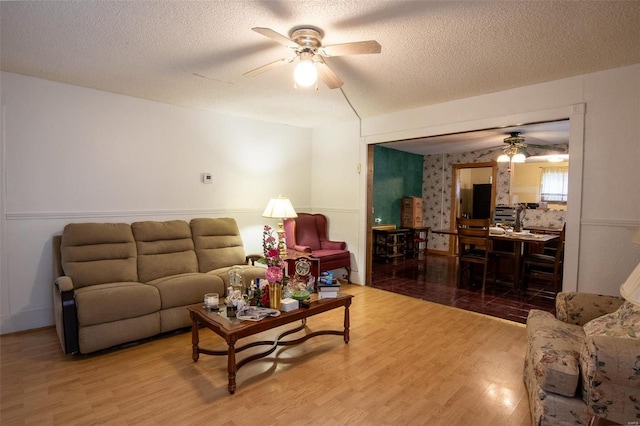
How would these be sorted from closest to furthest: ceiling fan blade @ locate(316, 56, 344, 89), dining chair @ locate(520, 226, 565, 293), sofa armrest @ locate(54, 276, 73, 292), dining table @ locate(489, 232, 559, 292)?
ceiling fan blade @ locate(316, 56, 344, 89) → sofa armrest @ locate(54, 276, 73, 292) → dining chair @ locate(520, 226, 565, 293) → dining table @ locate(489, 232, 559, 292)

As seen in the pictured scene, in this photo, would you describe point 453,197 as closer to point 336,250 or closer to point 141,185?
point 336,250

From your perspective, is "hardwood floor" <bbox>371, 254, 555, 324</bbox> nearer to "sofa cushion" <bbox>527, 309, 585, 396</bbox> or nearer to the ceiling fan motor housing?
"sofa cushion" <bbox>527, 309, 585, 396</bbox>

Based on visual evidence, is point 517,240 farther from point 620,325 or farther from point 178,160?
point 178,160

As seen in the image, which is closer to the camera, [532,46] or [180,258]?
[532,46]

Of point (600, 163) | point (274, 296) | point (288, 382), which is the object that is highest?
point (600, 163)

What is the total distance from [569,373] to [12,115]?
15.4 feet

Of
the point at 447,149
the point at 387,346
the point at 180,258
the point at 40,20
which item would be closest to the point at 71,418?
the point at 180,258

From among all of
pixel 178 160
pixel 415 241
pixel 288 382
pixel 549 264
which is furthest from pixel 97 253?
pixel 415 241

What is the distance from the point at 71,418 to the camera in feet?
6.32

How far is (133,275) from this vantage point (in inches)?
128

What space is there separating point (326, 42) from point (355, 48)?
45 centimetres

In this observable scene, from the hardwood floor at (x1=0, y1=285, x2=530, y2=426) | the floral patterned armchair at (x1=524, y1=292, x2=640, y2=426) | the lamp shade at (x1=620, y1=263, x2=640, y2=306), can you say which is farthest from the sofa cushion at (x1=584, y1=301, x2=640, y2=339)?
the hardwood floor at (x1=0, y1=285, x2=530, y2=426)

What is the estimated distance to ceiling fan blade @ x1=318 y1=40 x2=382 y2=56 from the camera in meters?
2.06

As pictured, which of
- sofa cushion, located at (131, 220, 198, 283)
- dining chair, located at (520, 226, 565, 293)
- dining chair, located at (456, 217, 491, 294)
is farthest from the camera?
dining chair, located at (456, 217, 491, 294)
